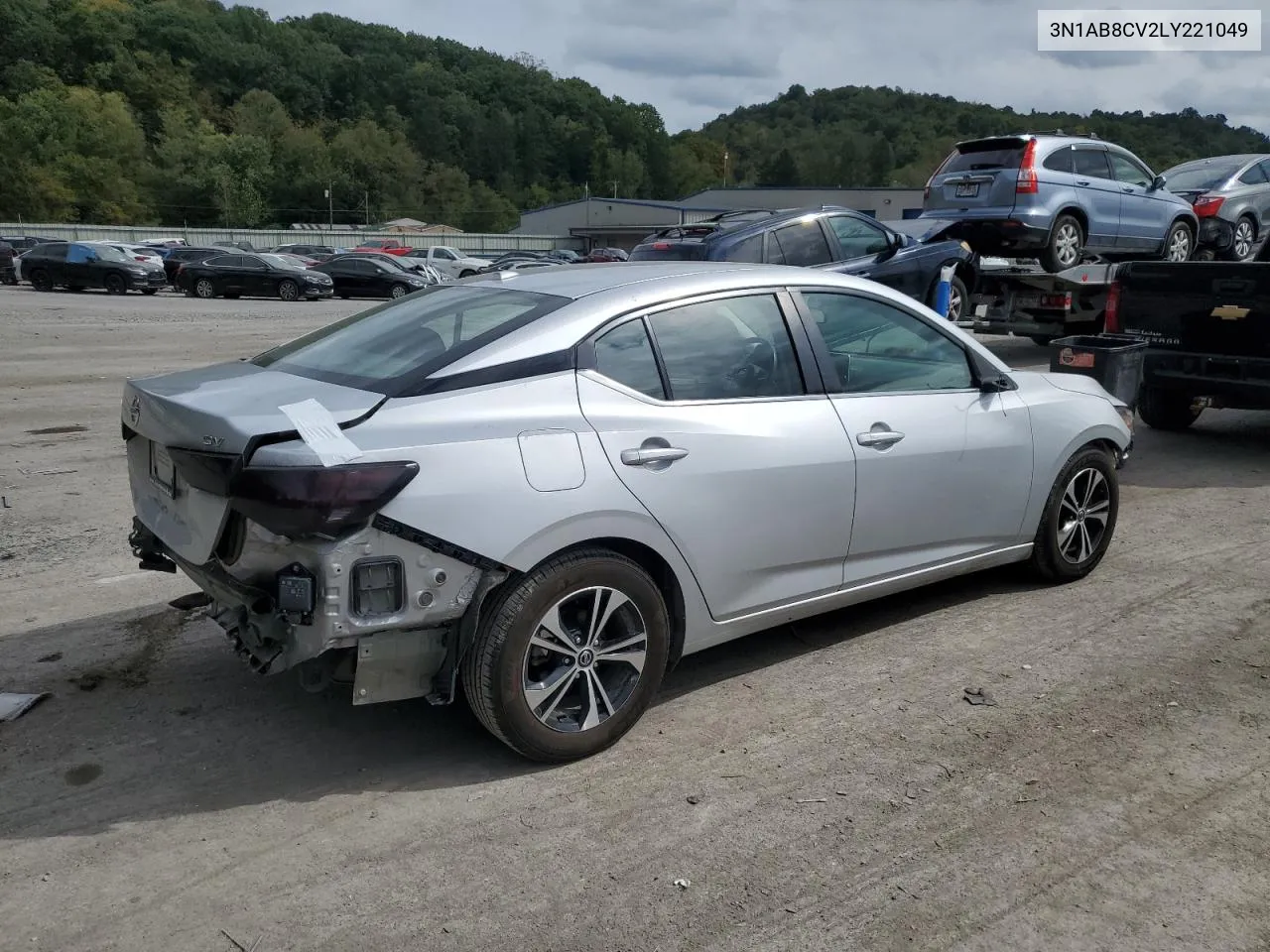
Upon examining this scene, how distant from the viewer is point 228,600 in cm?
377

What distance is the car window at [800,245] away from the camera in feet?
34.6

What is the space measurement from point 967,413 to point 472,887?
3082 millimetres

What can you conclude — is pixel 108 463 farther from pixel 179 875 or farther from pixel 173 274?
pixel 173 274

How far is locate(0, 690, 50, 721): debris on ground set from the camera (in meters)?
4.18

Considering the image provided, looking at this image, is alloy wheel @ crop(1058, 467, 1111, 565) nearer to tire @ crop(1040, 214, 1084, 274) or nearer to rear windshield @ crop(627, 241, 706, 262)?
rear windshield @ crop(627, 241, 706, 262)

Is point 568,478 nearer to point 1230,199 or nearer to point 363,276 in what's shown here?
point 1230,199

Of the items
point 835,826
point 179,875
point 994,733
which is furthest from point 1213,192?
point 179,875

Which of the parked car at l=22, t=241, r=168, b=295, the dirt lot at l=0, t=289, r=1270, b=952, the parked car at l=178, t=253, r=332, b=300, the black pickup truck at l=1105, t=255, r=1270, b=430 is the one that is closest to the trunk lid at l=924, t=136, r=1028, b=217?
the black pickup truck at l=1105, t=255, r=1270, b=430

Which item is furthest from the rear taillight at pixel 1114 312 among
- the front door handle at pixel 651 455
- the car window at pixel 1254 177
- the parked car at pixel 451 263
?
the parked car at pixel 451 263

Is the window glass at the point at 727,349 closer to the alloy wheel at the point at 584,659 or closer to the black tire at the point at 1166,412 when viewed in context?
the alloy wheel at the point at 584,659

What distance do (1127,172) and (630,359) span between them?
1132cm

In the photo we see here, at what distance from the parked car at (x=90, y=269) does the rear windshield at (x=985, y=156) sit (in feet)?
88.5

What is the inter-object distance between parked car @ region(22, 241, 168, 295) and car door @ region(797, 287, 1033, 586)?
32116mm

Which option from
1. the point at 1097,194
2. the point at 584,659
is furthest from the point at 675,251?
the point at 584,659
